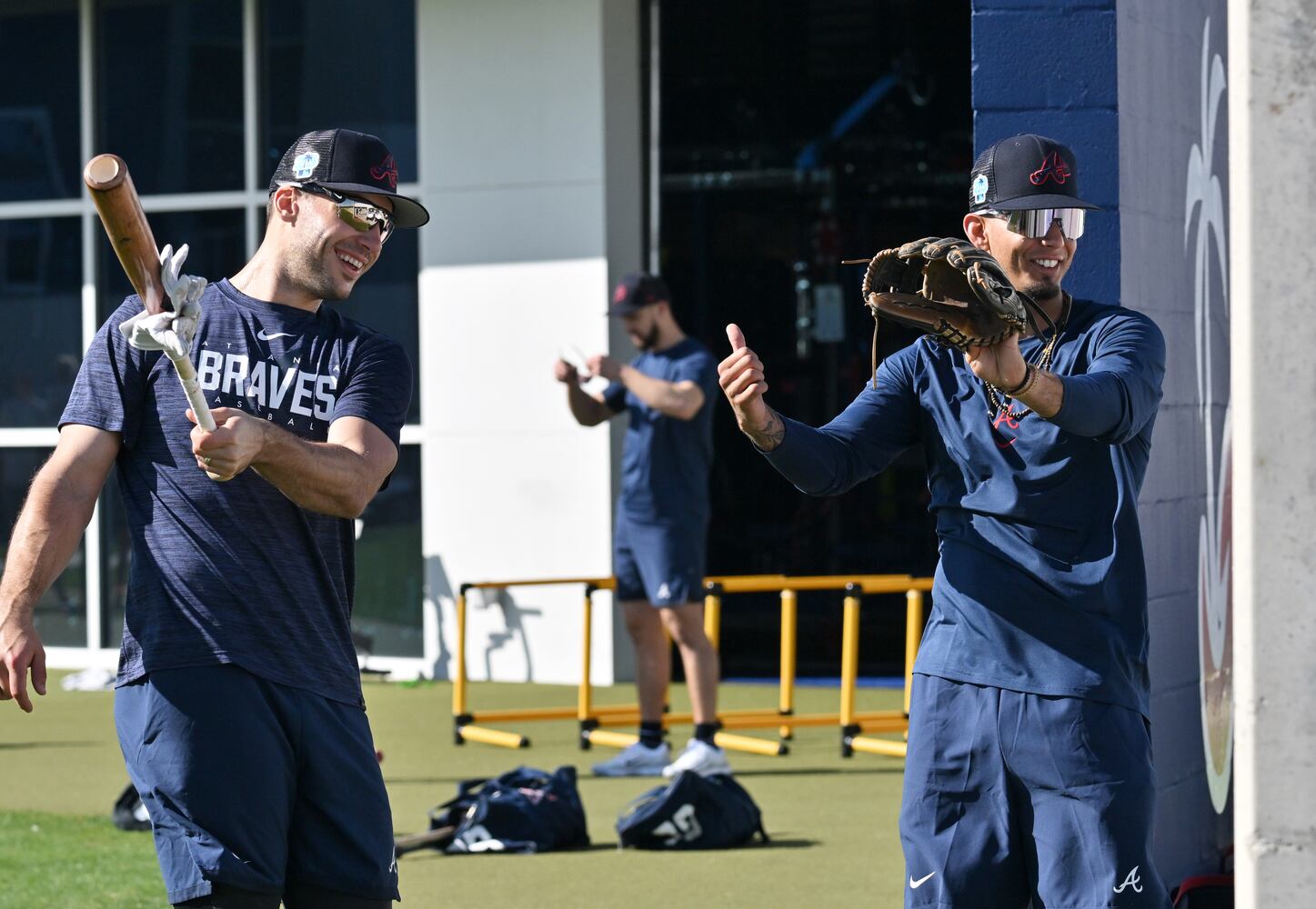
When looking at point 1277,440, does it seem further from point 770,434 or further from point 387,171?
point 387,171

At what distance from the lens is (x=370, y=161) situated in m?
3.85

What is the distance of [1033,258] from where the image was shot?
365 cm

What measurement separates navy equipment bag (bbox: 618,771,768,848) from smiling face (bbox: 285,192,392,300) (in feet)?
12.1

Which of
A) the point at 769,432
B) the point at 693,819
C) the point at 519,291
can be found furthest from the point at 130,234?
the point at 519,291

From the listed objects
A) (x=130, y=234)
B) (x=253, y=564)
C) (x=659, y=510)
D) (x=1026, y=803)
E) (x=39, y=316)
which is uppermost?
(x=39, y=316)

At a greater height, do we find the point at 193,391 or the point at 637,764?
the point at 193,391

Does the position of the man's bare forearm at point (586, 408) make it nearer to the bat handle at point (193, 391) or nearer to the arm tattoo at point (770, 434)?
the arm tattoo at point (770, 434)

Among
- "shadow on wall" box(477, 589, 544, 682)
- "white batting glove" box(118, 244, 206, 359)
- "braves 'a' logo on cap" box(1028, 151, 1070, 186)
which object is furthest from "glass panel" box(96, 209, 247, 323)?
"white batting glove" box(118, 244, 206, 359)

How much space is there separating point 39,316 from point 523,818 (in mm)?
7722

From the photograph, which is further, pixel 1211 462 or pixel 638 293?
pixel 638 293

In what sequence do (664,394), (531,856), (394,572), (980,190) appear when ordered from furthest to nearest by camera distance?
(394,572)
(664,394)
(531,856)
(980,190)

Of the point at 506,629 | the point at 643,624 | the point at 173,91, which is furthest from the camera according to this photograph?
the point at 173,91

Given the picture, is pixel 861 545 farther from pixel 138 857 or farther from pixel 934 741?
pixel 934 741

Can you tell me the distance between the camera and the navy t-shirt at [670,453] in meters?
8.72
